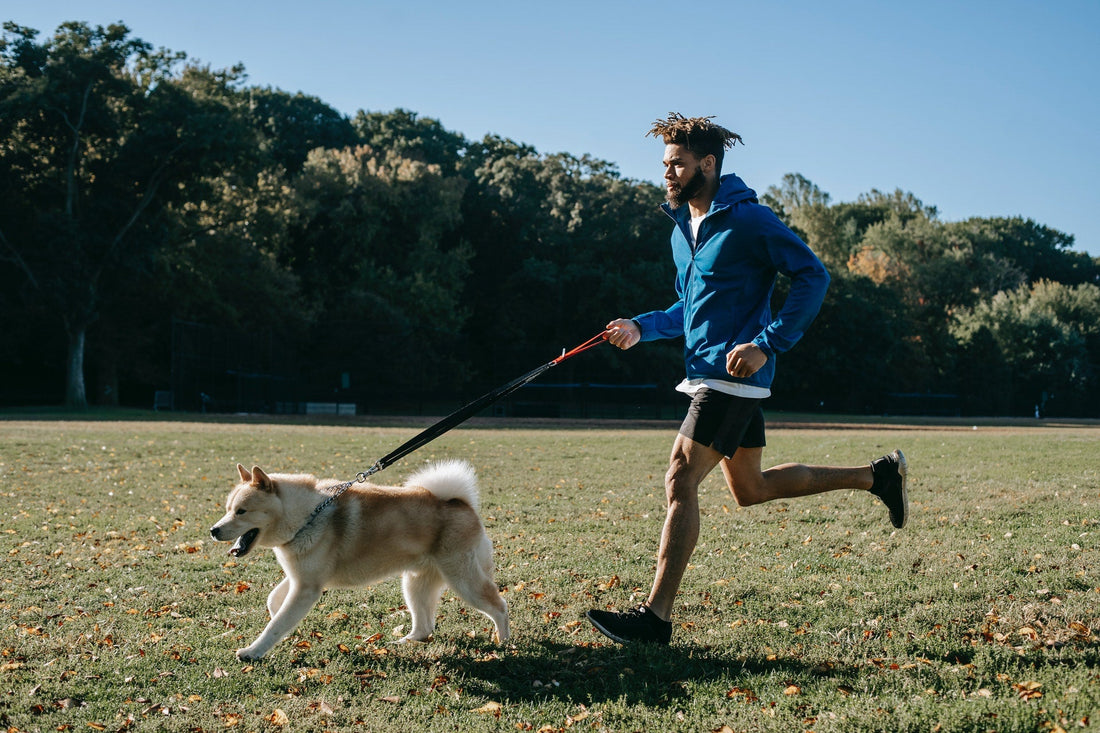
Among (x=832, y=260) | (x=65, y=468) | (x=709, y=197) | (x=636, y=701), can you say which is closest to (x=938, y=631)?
(x=636, y=701)

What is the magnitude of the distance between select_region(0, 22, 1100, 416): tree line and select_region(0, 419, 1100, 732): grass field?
26.1 metres

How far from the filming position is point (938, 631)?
468 centimetres

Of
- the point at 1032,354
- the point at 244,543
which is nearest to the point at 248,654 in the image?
the point at 244,543

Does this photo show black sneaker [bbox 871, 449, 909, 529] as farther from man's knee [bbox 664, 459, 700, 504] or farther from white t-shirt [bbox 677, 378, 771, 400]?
man's knee [bbox 664, 459, 700, 504]

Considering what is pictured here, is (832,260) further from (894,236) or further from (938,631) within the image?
(938,631)

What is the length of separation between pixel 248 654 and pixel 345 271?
40.9 m

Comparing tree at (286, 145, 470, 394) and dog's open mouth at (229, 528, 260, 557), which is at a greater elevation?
tree at (286, 145, 470, 394)

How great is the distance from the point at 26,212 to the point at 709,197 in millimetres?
37553

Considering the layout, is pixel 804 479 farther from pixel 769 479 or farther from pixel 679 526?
pixel 679 526

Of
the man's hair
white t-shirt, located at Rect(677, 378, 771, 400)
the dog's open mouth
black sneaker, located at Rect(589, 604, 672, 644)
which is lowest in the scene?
black sneaker, located at Rect(589, 604, 672, 644)

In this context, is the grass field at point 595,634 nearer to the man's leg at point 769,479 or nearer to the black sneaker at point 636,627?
the black sneaker at point 636,627

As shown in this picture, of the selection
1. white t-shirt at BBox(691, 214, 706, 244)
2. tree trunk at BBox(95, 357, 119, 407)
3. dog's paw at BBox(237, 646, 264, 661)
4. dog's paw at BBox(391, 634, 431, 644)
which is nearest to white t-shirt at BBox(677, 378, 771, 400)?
white t-shirt at BBox(691, 214, 706, 244)

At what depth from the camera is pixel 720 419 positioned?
4539 mm

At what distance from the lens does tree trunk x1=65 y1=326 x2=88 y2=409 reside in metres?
33.4
